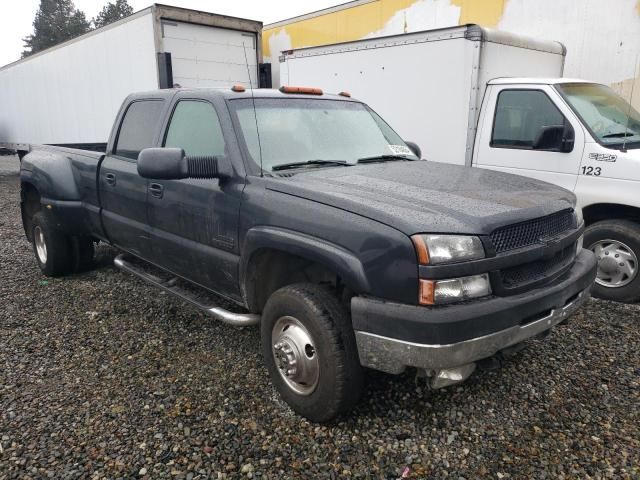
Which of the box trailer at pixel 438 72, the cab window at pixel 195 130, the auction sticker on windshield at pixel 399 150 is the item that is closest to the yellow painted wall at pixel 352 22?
the box trailer at pixel 438 72

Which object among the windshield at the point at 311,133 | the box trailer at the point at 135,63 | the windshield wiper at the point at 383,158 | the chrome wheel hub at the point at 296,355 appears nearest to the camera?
the chrome wheel hub at the point at 296,355

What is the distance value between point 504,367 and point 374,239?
5.57ft

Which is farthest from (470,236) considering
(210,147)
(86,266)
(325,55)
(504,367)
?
(325,55)

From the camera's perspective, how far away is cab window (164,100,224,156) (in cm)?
343

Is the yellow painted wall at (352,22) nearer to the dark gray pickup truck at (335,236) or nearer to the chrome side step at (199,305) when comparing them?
the dark gray pickup truck at (335,236)

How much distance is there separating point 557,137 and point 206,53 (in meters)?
6.45

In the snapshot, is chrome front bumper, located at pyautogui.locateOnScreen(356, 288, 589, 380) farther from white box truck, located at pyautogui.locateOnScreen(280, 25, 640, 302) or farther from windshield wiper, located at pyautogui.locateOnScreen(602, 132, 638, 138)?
windshield wiper, located at pyautogui.locateOnScreen(602, 132, 638, 138)

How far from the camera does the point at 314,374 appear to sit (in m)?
2.73

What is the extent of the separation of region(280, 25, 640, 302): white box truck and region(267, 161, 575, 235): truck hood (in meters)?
1.73

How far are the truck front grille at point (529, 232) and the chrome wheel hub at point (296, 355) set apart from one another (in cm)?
108

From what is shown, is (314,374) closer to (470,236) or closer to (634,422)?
(470,236)

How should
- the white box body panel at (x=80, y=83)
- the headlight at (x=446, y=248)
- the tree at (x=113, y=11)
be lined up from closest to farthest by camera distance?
1. the headlight at (x=446, y=248)
2. the white box body panel at (x=80, y=83)
3. the tree at (x=113, y=11)

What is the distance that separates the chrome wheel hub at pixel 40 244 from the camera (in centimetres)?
521

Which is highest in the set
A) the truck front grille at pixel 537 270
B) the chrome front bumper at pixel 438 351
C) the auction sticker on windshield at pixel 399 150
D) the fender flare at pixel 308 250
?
the auction sticker on windshield at pixel 399 150
